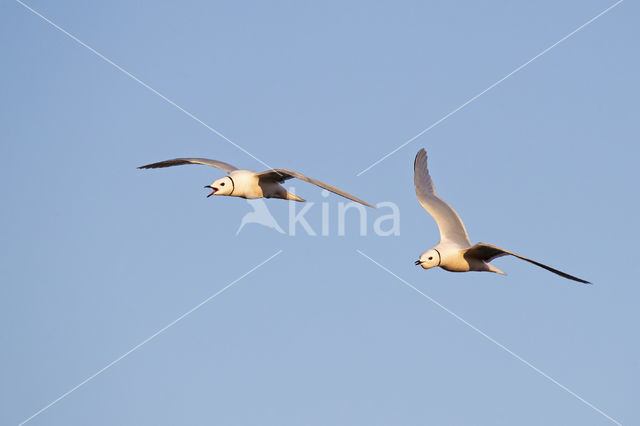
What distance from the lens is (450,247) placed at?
20203 mm

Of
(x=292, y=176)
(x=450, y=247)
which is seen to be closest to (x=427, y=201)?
(x=450, y=247)

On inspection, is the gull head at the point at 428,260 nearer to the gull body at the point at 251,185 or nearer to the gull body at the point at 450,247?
the gull body at the point at 450,247

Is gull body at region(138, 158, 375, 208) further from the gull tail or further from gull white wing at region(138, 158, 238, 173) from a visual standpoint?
the gull tail

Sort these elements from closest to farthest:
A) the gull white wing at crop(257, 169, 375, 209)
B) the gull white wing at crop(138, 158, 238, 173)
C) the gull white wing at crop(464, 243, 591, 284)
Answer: the gull white wing at crop(257, 169, 375, 209)
the gull white wing at crop(464, 243, 591, 284)
the gull white wing at crop(138, 158, 238, 173)

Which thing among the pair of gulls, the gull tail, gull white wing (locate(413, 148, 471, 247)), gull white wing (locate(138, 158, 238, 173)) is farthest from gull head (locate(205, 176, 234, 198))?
the gull tail

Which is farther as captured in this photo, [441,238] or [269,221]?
[269,221]

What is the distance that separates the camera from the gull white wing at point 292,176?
17.3 metres

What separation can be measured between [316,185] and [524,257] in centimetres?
366

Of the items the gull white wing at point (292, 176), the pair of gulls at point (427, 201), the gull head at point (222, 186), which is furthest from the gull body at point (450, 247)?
the gull head at point (222, 186)

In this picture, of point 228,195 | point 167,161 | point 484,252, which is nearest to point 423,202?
point 484,252

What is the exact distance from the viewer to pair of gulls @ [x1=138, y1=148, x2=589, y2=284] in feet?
65.1

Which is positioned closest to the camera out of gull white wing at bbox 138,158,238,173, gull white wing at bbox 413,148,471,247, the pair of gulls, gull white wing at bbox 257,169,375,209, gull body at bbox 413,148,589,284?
gull white wing at bbox 257,169,375,209

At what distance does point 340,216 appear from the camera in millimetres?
22266

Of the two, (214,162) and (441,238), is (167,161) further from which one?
(441,238)
